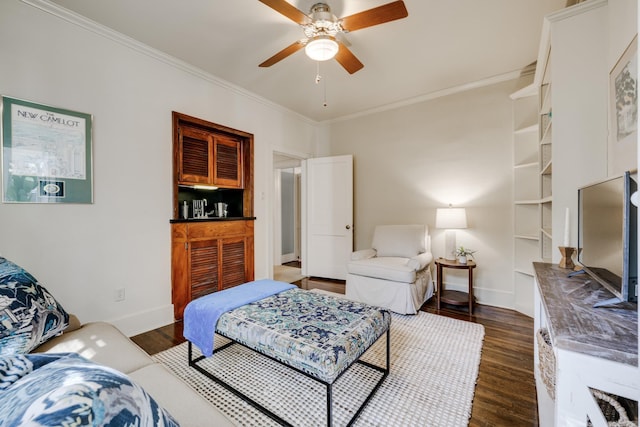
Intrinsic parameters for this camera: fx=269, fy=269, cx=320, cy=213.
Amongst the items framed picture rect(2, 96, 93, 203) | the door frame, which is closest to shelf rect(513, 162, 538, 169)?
the door frame

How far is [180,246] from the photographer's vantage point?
113 inches

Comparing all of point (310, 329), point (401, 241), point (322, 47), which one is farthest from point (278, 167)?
point (310, 329)

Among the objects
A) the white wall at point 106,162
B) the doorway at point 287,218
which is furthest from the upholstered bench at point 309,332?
the doorway at point 287,218

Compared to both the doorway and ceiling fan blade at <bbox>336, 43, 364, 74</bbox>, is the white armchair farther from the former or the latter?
the doorway

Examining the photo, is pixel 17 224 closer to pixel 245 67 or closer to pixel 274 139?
pixel 245 67

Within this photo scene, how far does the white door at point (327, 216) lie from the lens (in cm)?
432

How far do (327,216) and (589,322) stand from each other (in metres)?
3.65

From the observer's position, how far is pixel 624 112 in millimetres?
1479

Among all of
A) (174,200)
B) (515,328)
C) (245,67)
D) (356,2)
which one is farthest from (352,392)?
(245,67)

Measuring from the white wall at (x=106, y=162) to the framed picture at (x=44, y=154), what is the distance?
0.22 ft

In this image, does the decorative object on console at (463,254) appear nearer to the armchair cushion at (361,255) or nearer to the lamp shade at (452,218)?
the lamp shade at (452,218)

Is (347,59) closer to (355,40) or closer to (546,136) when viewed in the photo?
(355,40)

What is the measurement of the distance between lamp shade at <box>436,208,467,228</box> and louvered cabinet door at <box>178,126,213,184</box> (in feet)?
9.27

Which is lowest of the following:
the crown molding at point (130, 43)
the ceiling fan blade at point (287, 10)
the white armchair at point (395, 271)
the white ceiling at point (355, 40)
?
the white armchair at point (395, 271)
